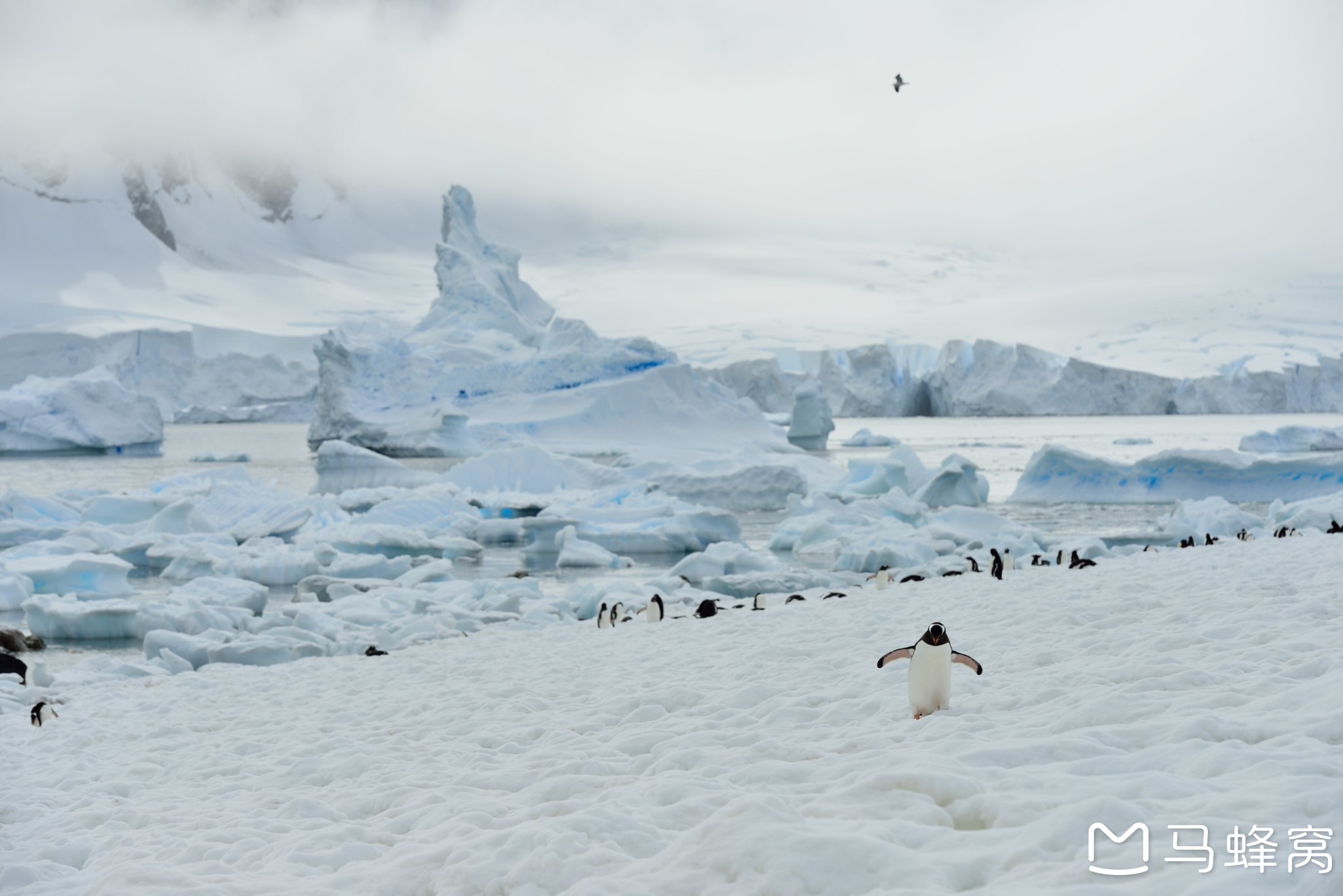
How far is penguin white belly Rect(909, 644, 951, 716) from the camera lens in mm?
3729

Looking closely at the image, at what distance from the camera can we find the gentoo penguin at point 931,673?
3.72 metres

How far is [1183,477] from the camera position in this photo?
20797mm

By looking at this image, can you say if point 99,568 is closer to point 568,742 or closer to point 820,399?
point 568,742

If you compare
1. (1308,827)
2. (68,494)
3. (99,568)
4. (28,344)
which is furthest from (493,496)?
(28,344)

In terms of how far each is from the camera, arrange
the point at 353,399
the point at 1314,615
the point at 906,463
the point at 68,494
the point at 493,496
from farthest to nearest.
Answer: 1. the point at 353,399
2. the point at 906,463
3. the point at 493,496
4. the point at 68,494
5. the point at 1314,615

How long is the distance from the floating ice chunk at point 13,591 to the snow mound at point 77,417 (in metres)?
27.2

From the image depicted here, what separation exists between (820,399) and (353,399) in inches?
669

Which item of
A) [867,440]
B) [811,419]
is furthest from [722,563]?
[867,440]

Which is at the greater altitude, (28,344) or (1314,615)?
(28,344)

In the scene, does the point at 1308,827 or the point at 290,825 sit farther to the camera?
the point at 290,825

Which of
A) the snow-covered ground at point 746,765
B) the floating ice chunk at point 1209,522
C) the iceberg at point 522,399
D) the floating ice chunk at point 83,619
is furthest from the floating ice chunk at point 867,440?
the snow-covered ground at point 746,765

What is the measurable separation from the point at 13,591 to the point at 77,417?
91.0 feet

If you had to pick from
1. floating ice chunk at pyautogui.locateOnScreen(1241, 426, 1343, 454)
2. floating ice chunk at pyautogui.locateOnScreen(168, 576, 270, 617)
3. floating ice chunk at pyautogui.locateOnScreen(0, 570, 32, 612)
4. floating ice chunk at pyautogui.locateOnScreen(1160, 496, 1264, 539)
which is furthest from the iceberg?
floating ice chunk at pyautogui.locateOnScreen(168, 576, 270, 617)

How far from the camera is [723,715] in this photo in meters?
4.47
